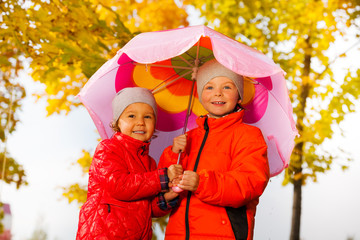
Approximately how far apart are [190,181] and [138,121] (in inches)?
24.2

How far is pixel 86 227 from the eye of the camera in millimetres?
2277

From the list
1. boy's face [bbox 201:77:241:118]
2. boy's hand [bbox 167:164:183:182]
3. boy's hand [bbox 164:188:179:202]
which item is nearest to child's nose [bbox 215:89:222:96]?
boy's face [bbox 201:77:241:118]

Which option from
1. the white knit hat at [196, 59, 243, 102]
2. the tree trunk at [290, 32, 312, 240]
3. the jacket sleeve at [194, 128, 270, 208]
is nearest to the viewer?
the jacket sleeve at [194, 128, 270, 208]

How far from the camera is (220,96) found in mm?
2531

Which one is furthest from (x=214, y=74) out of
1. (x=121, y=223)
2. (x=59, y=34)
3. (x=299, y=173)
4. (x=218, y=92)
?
(x=299, y=173)

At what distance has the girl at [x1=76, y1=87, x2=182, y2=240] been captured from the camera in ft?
7.32

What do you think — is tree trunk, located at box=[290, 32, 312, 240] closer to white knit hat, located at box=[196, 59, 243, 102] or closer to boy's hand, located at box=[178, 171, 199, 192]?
white knit hat, located at box=[196, 59, 243, 102]

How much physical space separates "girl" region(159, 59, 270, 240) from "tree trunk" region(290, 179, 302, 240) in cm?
506

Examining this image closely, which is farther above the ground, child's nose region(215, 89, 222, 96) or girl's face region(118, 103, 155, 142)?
child's nose region(215, 89, 222, 96)

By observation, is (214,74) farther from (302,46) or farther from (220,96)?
(302,46)

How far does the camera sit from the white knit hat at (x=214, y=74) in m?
2.57

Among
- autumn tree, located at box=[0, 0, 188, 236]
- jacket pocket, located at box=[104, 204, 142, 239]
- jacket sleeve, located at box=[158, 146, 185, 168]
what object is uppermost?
autumn tree, located at box=[0, 0, 188, 236]

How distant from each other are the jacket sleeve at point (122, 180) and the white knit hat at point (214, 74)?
2.32 feet

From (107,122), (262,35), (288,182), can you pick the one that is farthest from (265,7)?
(107,122)
